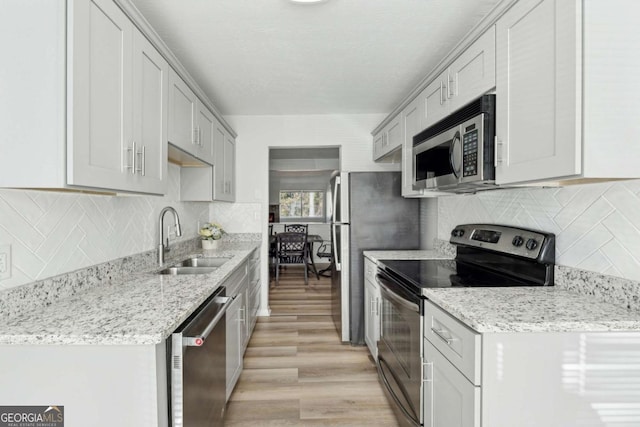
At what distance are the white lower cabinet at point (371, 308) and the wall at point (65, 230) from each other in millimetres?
1730

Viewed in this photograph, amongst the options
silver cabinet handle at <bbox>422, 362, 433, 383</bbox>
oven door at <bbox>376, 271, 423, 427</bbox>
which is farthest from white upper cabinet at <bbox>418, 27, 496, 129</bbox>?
silver cabinet handle at <bbox>422, 362, 433, 383</bbox>

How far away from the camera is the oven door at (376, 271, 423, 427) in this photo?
1683 mm

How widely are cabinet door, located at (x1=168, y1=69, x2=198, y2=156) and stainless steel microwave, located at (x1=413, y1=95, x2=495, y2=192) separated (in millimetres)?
1557

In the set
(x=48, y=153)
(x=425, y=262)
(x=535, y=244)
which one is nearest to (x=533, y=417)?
(x=535, y=244)

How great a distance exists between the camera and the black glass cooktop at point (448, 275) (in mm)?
1734

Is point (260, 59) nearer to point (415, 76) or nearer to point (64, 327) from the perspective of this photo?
point (415, 76)

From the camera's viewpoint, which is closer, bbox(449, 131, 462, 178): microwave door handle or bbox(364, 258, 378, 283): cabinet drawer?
bbox(449, 131, 462, 178): microwave door handle

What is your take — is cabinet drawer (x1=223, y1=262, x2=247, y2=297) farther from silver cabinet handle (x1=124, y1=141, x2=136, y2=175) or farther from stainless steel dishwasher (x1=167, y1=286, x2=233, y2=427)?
silver cabinet handle (x1=124, y1=141, x2=136, y2=175)

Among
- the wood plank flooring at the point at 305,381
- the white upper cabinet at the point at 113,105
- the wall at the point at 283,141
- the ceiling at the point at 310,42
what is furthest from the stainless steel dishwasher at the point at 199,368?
the wall at the point at 283,141

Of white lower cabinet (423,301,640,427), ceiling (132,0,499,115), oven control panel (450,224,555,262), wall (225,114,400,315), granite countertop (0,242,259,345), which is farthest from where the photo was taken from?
wall (225,114,400,315)

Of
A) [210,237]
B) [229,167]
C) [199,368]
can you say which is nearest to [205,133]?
[229,167]

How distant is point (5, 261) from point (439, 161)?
2087mm

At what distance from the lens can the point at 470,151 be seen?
1651mm

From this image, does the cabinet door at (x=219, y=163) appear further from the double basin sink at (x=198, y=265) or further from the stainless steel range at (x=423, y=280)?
the stainless steel range at (x=423, y=280)
